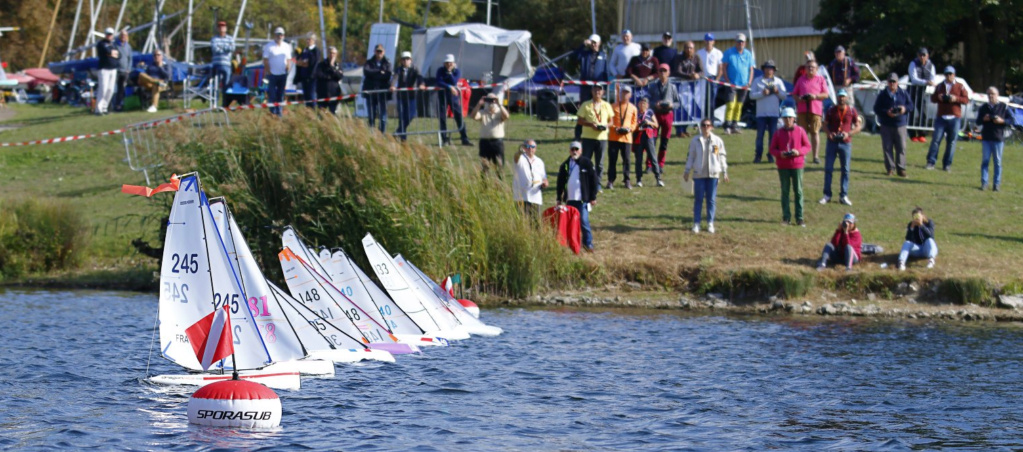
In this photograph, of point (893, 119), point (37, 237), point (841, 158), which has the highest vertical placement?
point (893, 119)

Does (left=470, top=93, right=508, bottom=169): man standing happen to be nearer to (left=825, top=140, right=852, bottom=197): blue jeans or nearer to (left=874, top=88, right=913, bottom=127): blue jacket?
(left=825, top=140, right=852, bottom=197): blue jeans

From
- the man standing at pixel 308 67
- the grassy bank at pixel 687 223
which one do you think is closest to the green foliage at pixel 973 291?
the grassy bank at pixel 687 223

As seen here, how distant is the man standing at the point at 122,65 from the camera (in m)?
36.5

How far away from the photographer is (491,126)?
24688 mm

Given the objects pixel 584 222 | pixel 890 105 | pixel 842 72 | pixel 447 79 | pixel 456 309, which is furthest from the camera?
pixel 447 79

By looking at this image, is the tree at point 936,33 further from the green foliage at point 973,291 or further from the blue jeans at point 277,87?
the green foliage at point 973,291

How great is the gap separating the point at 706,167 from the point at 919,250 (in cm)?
395

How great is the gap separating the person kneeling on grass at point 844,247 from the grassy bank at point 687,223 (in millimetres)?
294

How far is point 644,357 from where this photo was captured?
660 inches

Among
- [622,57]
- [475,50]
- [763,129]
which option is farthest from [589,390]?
[475,50]

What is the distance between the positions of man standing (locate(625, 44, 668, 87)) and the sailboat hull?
15.9 metres

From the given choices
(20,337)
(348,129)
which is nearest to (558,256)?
(348,129)

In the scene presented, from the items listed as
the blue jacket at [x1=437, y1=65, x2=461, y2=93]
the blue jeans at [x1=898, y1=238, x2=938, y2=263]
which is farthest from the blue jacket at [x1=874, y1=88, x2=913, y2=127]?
the blue jacket at [x1=437, y1=65, x2=461, y2=93]

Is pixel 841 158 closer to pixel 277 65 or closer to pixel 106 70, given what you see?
pixel 277 65
